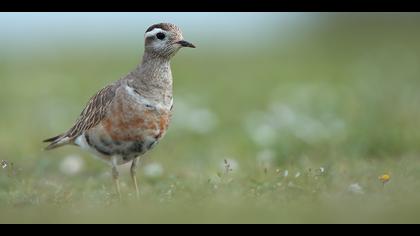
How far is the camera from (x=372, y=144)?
10.5m

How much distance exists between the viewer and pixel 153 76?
8.23 metres

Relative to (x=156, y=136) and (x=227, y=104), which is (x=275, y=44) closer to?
(x=227, y=104)

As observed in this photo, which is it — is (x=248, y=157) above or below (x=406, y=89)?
below

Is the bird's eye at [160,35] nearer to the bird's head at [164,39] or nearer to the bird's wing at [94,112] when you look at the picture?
the bird's head at [164,39]

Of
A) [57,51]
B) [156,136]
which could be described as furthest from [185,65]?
[156,136]

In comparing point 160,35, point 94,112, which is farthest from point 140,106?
point 160,35

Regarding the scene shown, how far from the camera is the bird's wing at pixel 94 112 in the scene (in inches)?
328

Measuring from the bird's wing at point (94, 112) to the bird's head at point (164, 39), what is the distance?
596mm

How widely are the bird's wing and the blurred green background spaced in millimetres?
597

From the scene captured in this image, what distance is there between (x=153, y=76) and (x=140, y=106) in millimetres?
359

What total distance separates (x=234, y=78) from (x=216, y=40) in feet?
17.9

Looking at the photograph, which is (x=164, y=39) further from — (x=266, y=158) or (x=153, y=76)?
(x=266, y=158)

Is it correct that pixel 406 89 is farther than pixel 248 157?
Yes

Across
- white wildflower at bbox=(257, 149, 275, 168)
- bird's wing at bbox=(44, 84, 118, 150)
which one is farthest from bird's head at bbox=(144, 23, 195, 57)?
white wildflower at bbox=(257, 149, 275, 168)
